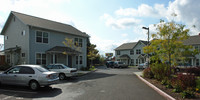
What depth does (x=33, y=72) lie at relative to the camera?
896cm

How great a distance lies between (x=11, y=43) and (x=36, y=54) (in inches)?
233

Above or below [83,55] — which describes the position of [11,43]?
above

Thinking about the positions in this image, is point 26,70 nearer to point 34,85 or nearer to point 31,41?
point 34,85

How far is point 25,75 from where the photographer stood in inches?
→ 352

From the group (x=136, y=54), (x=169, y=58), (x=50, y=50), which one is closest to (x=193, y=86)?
(x=169, y=58)

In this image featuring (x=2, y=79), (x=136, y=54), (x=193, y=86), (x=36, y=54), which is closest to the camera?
(x=193, y=86)

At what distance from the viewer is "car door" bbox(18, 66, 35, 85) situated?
888 centimetres

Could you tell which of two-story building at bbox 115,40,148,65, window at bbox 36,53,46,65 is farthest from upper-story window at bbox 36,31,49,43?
two-story building at bbox 115,40,148,65

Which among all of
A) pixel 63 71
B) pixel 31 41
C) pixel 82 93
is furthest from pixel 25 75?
pixel 31 41

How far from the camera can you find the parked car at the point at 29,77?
877 cm

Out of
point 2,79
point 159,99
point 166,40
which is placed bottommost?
point 159,99

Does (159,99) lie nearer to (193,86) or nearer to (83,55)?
(193,86)

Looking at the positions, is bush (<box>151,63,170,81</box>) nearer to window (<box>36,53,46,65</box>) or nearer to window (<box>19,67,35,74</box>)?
window (<box>19,67,35,74</box>)

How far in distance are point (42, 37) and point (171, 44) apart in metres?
15.7
